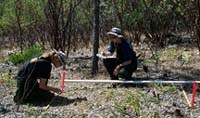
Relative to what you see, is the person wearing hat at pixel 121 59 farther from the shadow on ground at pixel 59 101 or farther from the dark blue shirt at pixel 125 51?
the shadow on ground at pixel 59 101

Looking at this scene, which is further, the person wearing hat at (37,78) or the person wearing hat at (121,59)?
the person wearing hat at (121,59)

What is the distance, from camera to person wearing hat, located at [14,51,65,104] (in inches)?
295

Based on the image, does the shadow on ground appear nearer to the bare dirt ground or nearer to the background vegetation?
the bare dirt ground

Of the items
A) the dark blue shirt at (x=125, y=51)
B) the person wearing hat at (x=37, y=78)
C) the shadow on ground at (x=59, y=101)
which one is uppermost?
the dark blue shirt at (x=125, y=51)

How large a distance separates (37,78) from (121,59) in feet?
5.36

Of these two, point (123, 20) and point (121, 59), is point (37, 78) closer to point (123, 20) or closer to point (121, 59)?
point (121, 59)

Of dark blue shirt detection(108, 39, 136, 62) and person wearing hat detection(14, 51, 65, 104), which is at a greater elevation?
dark blue shirt detection(108, 39, 136, 62)

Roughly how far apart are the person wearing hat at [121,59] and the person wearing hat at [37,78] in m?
1.08

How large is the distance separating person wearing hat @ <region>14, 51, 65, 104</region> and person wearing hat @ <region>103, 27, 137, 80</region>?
108 centimetres

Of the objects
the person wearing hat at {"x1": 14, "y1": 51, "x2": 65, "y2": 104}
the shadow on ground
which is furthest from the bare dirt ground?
the person wearing hat at {"x1": 14, "y1": 51, "x2": 65, "y2": 104}

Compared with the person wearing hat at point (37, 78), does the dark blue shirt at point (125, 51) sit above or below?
above

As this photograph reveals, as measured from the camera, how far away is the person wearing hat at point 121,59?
8.28 meters

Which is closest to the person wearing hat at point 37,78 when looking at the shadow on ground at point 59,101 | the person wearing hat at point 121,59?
the shadow on ground at point 59,101

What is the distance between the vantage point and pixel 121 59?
8.51 meters
